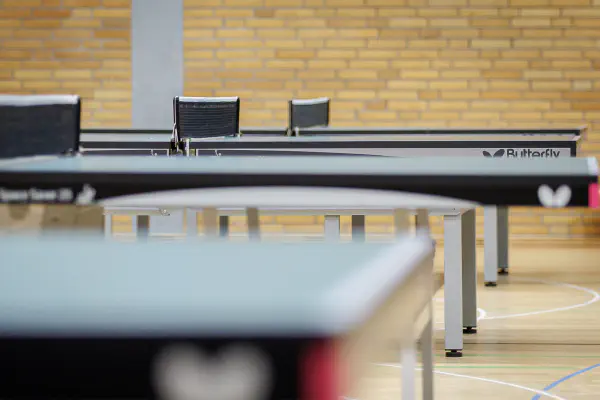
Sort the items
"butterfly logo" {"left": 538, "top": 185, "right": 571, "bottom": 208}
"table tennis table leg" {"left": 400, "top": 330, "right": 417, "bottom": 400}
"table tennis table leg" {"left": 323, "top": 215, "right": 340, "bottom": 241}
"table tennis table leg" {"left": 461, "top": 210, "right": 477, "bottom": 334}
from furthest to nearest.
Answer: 1. "table tennis table leg" {"left": 323, "top": 215, "right": 340, "bottom": 241}
2. "table tennis table leg" {"left": 461, "top": 210, "right": 477, "bottom": 334}
3. "butterfly logo" {"left": 538, "top": 185, "right": 571, "bottom": 208}
4. "table tennis table leg" {"left": 400, "top": 330, "right": 417, "bottom": 400}

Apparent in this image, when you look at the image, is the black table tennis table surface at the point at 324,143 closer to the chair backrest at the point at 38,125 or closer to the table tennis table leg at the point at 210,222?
the table tennis table leg at the point at 210,222

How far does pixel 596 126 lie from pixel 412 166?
5.72 metres

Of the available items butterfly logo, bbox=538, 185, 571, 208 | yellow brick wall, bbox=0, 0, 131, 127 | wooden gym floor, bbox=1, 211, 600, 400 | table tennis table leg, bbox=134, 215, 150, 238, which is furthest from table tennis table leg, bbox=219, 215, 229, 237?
butterfly logo, bbox=538, 185, 571, 208

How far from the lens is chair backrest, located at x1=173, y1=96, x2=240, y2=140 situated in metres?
4.60

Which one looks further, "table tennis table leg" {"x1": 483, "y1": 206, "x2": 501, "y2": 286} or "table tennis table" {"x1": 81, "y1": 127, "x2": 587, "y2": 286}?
"table tennis table leg" {"x1": 483, "y1": 206, "x2": 501, "y2": 286}

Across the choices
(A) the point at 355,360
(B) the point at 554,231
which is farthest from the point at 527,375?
(B) the point at 554,231

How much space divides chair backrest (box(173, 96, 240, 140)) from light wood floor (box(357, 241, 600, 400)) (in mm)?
1303

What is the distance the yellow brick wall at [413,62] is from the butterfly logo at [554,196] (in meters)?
5.66

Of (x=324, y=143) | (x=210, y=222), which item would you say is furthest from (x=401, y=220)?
(x=324, y=143)

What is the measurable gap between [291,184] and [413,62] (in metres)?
5.75

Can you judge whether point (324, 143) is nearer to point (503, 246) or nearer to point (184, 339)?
point (503, 246)

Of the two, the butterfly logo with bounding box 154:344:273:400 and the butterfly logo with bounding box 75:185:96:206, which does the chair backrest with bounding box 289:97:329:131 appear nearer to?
the butterfly logo with bounding box 75:185:96:206

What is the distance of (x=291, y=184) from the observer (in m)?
2.41

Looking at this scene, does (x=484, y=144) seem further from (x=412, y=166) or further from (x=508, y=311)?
(x=412, y=166)
